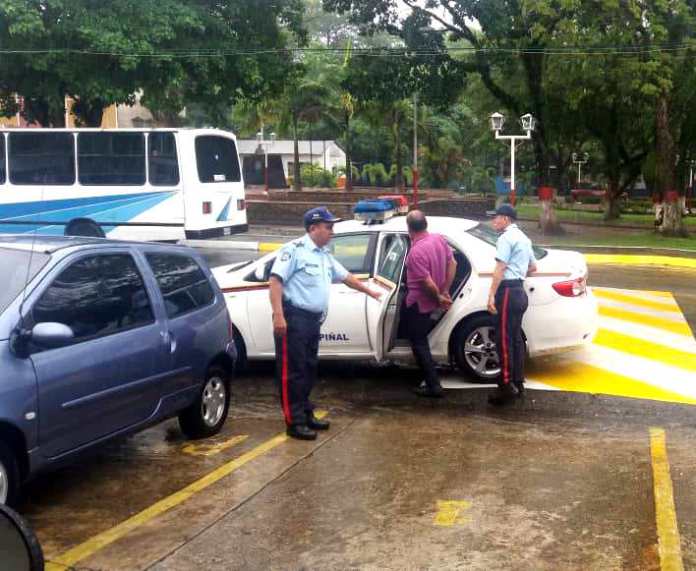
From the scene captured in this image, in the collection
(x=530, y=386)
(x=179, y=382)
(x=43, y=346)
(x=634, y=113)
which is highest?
(x=634, y=113)

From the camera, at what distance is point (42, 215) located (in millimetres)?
18672

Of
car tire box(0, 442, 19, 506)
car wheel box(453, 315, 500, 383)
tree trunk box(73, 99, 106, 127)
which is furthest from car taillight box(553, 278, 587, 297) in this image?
tree trunk box(73, 99, 106, 127)

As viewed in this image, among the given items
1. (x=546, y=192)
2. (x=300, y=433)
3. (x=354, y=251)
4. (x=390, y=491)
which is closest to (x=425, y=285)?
(x=354, y=251)

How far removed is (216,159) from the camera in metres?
18.9

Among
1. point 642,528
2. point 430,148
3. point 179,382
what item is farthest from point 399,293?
point 430,148

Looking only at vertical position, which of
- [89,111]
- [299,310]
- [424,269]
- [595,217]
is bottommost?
[595,217]

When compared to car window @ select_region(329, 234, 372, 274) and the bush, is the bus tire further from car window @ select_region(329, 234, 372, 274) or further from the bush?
the bush

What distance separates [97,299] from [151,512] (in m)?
1.29

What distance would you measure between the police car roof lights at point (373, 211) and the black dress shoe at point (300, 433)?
2610 mm

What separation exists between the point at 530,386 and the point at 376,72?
68.2 ft

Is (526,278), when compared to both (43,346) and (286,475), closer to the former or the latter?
(286,475)

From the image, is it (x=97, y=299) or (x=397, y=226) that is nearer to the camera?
(x=97, y=299)

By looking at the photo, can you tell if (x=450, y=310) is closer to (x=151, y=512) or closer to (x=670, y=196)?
(x=151, y=512)

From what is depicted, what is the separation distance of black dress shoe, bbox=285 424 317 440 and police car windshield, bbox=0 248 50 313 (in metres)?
2.37
